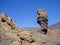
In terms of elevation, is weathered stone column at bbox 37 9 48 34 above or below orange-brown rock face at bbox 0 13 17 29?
above

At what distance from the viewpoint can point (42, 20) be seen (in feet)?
253

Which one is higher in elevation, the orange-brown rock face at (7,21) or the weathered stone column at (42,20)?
the weathered stone column at (42,20)

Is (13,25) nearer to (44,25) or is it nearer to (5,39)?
(5,39)

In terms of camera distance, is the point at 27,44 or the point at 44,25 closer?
the point at 27,44

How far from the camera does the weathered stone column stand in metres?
76.3

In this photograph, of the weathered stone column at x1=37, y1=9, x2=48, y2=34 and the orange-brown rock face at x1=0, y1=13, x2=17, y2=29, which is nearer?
the orange-brown rock face at x1=0, y1=13, x2=17, y2=29

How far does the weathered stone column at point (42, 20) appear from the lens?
3004 inches

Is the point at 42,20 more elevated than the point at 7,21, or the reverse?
the point at 42,20

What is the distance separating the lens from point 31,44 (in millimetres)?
31812

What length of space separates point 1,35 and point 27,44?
5.60 m

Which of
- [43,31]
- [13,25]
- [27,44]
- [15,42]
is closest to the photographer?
[15,42]

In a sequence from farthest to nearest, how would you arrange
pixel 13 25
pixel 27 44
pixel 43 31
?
pixel 43 31, pixel 13 25, pixel 27 44

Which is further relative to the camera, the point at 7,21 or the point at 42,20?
the point at 42,20

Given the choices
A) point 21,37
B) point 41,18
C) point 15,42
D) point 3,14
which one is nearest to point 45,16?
point 41,18
